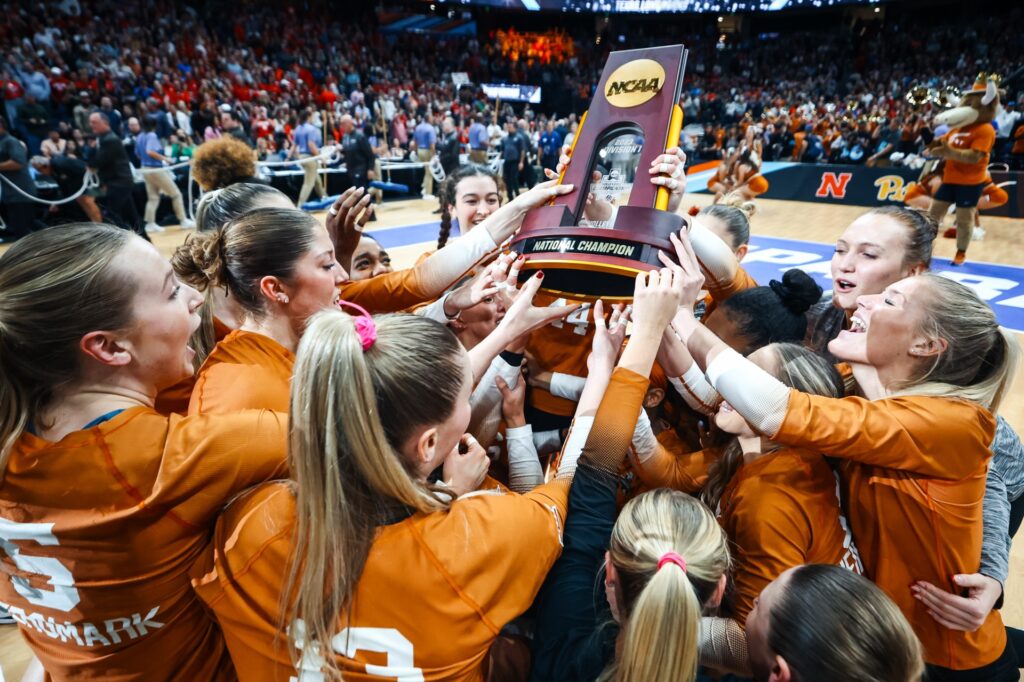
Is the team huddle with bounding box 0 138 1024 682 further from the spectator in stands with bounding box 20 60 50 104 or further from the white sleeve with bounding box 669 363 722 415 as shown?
the spectator in stands with bounding box 20 60 50 104

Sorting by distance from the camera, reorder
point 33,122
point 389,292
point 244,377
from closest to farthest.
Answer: point 244,377
point 389,292
point 33,122

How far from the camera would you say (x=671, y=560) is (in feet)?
3.19

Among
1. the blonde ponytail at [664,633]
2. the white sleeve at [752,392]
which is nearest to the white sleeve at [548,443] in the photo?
the white sleeve at [752,392]

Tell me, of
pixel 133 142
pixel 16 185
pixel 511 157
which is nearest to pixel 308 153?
pixel 133 142

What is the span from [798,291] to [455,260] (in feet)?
3.47

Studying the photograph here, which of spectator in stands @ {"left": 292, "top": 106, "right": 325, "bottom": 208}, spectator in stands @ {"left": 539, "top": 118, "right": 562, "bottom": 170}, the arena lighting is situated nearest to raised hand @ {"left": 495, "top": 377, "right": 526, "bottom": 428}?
spectator in stands @ {"left": 292, "top": 106, "right": 325, "bottom": 208}

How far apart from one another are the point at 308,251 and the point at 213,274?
248 mm

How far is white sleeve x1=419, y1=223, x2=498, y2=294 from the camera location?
5.77ft

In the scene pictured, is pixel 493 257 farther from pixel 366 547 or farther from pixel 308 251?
pixel 366 547

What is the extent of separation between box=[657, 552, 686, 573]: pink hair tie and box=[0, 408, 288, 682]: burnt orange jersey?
0.66 metres

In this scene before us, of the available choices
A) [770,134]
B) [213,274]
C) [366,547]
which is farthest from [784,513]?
[770,134]

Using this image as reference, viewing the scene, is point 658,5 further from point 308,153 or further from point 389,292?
point 389,292

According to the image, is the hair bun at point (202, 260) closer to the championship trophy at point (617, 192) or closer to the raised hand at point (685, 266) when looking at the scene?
the championship trophy at point (617, 192)

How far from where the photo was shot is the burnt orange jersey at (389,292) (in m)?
Answer: 1.91
